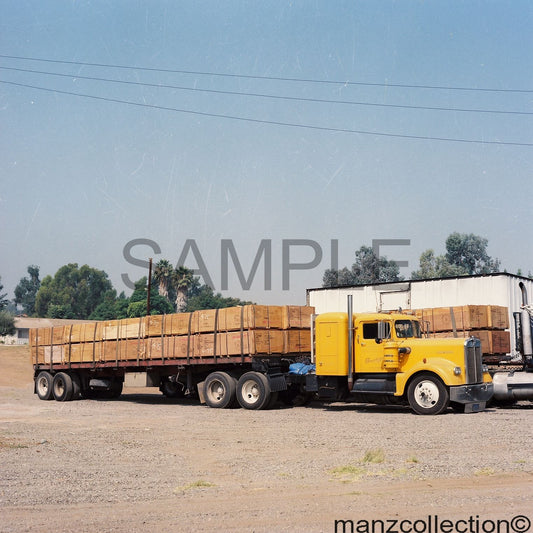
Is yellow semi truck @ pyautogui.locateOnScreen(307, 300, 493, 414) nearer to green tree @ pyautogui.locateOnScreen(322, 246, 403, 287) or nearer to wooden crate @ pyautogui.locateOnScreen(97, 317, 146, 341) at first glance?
wooden crate @ pyautogui.locateOnScreen(97, 317, 146, 341)

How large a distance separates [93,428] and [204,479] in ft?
23.5

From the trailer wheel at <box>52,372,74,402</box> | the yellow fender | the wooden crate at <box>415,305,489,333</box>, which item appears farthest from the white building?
the trailer wheel at <box>52,372,74,402</box>

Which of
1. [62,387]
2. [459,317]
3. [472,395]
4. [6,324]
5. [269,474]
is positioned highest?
[6,324]

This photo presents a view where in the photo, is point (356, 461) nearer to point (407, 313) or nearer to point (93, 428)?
point (93, 428)

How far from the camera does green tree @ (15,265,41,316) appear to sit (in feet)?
584

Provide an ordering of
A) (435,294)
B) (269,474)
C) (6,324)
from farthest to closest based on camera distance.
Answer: (6,324)
(435,294)
(269,474)

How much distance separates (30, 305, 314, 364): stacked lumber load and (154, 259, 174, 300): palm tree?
69950mm

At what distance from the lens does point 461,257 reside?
310 feet

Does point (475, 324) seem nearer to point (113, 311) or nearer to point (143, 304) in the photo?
point (143, 304)

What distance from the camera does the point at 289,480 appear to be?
9.13 meters

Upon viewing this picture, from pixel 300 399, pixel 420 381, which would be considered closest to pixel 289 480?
pixel 420 381

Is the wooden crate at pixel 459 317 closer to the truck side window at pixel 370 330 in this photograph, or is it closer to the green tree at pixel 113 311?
the truck side window at pixel 370 330

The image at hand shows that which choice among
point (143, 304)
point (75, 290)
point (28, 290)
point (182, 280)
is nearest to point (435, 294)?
point (182, 280)

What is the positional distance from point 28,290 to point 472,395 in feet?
572
